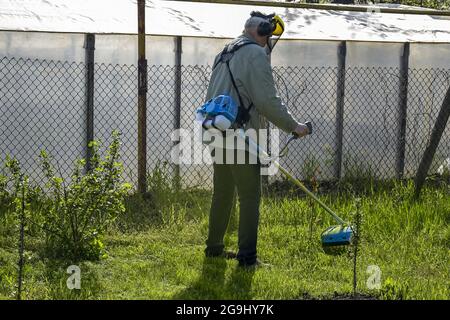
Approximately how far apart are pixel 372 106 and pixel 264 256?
11.7 feet

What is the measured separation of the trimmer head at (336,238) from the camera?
24.2 feet

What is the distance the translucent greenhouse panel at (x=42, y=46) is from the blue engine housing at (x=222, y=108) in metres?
2.92

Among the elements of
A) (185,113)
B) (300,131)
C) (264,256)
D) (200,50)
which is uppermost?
(200,50)

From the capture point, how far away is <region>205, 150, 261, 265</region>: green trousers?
6910 mm

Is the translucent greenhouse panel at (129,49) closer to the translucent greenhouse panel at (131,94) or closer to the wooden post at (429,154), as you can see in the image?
the translucent greenhouse panel at (131,94)

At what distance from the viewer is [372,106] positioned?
1044 centimetres

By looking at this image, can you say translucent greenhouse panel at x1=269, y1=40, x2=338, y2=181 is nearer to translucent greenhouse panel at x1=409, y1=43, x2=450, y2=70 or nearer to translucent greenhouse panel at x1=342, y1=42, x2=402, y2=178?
translucent greenhouse panel at x1=342, y1=42, x2=402, y2=178

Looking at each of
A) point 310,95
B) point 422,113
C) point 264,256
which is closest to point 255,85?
point 264,256

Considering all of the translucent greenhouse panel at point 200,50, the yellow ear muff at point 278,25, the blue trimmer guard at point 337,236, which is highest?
the yellow ear muff at point 278,25

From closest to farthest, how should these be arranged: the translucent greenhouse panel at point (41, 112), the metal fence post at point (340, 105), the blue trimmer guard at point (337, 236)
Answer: the blue trimmer guard at point (337, 236) < the translucent greenhouse panel at point (41, 112) < the metal fence post at point (340, 105)
